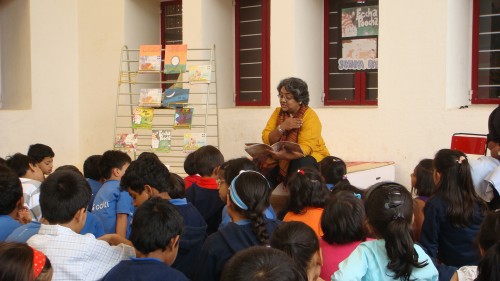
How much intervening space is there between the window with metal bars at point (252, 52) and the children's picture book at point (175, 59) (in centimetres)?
98

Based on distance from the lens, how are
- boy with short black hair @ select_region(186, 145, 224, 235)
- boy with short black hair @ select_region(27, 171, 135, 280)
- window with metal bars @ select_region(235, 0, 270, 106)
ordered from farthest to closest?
1. window with metal bars @ select_region(235, 0, 270, 106)
2. boy with short black hair @ select_region(186, 145, 224, 235)
3. boy with short black hair @ select_region(27, 171, 135, 280)

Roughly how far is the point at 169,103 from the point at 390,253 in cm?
481

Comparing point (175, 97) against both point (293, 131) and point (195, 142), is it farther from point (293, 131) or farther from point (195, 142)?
point (293, 131)

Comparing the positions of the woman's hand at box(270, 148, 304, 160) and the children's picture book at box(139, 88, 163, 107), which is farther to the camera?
the children's picture book at box(139, 88, 163, 107)

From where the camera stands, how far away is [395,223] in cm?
247

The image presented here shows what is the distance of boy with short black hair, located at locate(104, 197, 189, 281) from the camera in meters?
2.35

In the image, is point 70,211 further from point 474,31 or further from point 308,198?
point 474,31

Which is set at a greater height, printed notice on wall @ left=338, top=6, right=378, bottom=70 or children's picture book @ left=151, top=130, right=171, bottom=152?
printed notice on wall @ left=338, top=6, right=378, bottom=70

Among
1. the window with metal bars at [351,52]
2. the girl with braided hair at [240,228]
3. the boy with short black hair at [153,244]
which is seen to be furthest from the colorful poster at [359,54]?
the boy with short black hair at [153,244]

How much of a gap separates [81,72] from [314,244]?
21.6ft

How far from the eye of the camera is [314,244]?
2.39 meters

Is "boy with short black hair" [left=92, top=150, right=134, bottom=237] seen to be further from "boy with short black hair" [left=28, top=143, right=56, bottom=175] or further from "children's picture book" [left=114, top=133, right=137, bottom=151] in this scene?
"children's picture book" [left=114, top=133, right=137, bottom=151]

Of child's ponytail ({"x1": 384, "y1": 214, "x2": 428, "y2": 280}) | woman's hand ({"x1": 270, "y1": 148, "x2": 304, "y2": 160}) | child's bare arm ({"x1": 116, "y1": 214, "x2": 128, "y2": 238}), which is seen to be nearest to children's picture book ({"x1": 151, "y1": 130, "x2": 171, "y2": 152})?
woman's hand ({"x1": 270, "y1": 148, "x2": 304, "y2": 160})

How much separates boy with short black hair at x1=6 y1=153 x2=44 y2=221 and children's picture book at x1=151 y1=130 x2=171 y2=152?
2.49m
